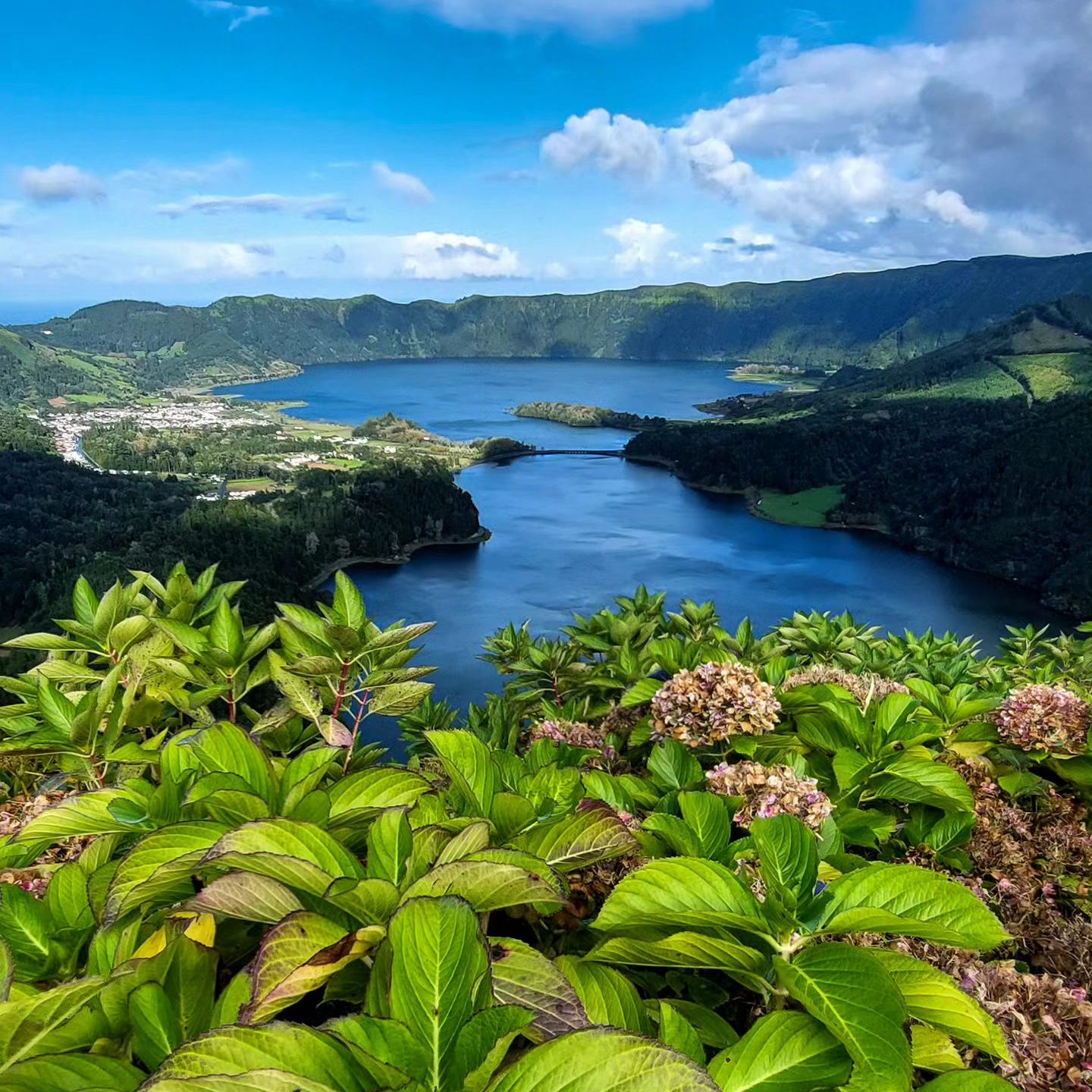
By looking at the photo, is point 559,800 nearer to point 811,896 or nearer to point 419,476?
point 811,896

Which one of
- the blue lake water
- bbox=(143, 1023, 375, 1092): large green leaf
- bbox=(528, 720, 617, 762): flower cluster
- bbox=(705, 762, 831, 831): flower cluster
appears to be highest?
bbox=(143, 1023, 375, 1092): large green leaf

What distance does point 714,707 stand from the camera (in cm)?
276

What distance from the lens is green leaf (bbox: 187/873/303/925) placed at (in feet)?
4.16

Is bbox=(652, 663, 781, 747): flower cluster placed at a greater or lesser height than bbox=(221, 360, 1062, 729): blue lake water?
greater

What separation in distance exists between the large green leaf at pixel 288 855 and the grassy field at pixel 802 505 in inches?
4008

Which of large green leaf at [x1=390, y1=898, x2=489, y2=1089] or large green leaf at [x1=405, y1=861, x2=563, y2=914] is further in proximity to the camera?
large green leaf at [x1=405, y1=861, x2=563, y2=914]

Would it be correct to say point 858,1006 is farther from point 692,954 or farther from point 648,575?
point 648,575

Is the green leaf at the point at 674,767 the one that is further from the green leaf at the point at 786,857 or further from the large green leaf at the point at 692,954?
the large green leaf at the point at 692,954

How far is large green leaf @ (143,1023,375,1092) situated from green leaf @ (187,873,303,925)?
0.32 metres

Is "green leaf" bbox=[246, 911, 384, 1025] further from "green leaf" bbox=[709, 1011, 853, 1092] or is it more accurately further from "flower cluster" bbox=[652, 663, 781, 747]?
"flower cluster" bbox=[652, 663, 781, 747]

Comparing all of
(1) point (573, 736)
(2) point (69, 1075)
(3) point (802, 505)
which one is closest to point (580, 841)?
(2) point (69, 1075)

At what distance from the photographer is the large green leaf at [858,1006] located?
1.12m

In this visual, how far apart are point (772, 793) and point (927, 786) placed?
0.61m

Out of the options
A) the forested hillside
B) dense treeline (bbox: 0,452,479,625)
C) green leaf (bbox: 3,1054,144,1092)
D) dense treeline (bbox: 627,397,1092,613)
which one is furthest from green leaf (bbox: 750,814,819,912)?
dense treeline (bbox: 627,397,1092,613)
